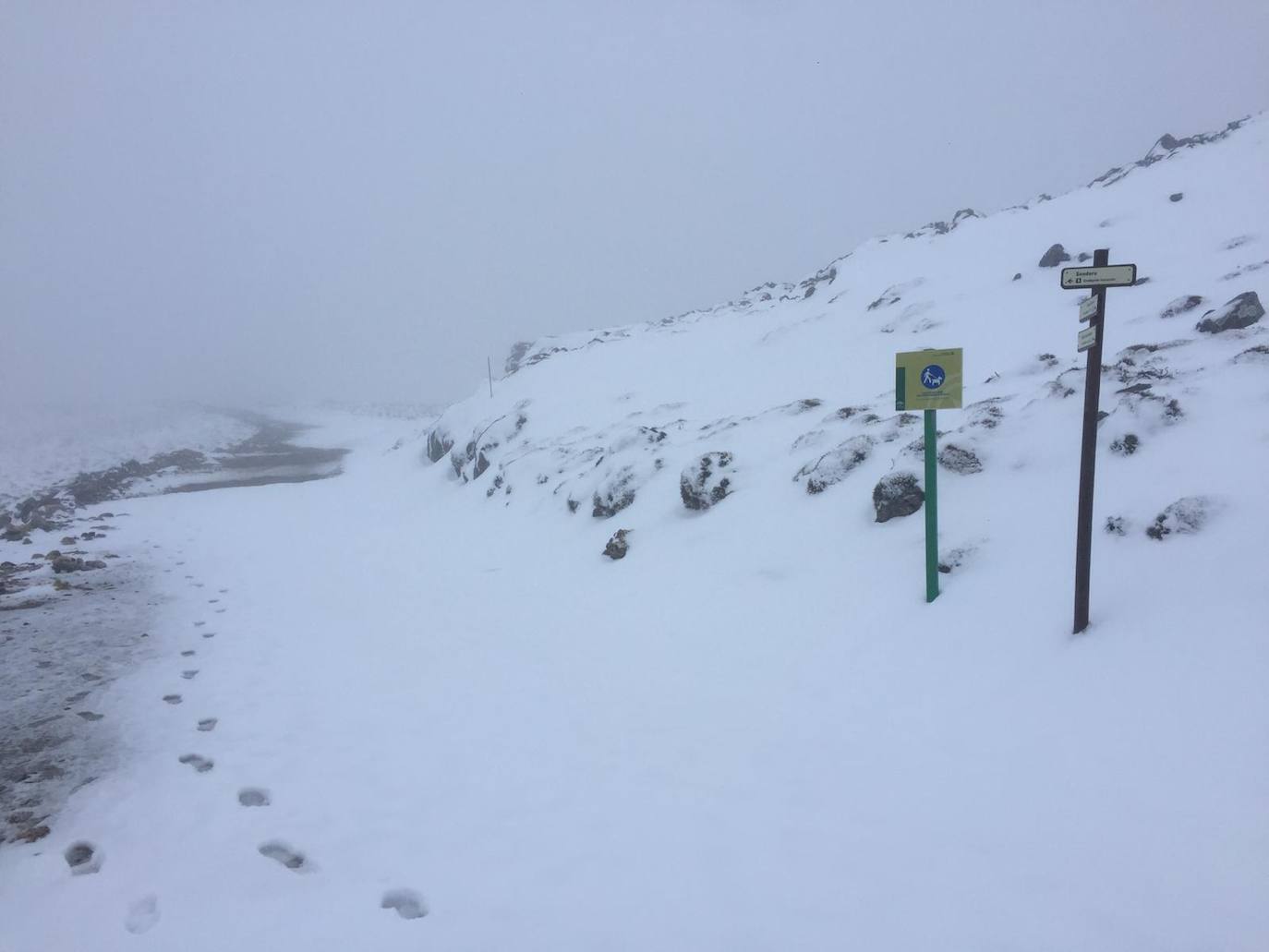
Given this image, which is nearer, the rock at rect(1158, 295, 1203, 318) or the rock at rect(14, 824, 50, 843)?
the rock at rect(14, 824, 50, 843)

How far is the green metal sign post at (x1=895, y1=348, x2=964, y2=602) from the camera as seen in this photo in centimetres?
612

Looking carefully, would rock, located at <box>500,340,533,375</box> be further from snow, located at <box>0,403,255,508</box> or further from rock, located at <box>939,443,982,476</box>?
rock, located at <box>939,443,982,476</box>

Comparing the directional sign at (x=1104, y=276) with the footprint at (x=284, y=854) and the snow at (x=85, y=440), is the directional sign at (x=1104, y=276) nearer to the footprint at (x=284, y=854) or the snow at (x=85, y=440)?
the footprint at (x=284, y=854)

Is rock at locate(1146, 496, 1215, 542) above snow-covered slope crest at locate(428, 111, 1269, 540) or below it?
below

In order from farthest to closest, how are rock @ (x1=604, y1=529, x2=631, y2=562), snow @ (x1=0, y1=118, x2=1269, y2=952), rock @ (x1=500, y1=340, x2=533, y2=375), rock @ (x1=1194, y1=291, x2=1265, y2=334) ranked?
rock @ (x1=500, y1=340, x2=533, y2=375), rock @ (x1=604, y1=529, x2=631, y2=562), rock @ (x1=1194, y1=291, x2=1265, y2=334), snow @ (x1=0, y1=118, x2=1269, y2=952)

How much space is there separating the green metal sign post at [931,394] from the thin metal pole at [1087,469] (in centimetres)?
132

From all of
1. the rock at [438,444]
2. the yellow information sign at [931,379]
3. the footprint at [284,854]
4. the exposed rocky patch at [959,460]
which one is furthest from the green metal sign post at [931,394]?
the rock at [438,444]

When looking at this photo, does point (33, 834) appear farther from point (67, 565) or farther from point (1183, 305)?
point (1183, 305)

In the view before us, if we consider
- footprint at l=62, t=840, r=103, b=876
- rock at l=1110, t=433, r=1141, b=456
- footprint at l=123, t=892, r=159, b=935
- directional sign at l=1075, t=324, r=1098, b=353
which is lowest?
footprint at l=123, t=892, r=159, b=935

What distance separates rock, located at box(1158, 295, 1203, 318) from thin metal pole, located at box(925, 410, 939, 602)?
11.7 meters

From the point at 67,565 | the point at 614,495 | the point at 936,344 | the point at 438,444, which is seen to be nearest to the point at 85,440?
the point at 438,444

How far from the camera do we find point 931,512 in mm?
6137

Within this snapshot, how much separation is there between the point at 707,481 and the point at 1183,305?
1173 cm

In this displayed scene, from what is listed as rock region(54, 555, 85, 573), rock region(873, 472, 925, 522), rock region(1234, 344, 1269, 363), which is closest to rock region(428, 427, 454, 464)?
rock region(54, 555, 85, 573)
